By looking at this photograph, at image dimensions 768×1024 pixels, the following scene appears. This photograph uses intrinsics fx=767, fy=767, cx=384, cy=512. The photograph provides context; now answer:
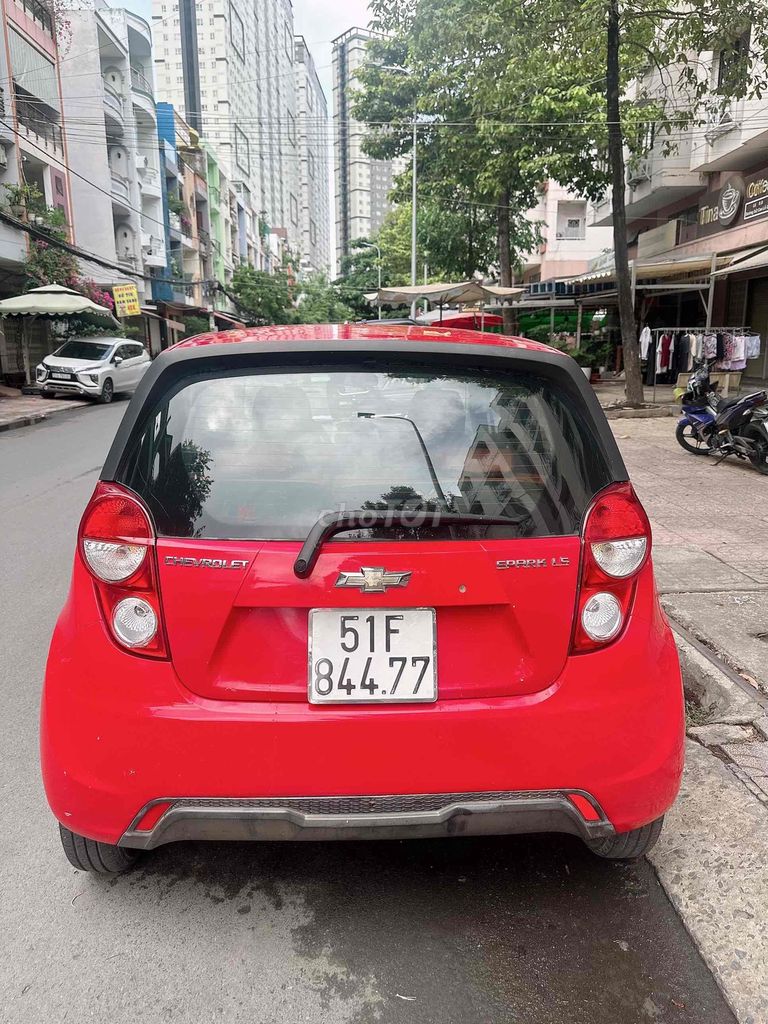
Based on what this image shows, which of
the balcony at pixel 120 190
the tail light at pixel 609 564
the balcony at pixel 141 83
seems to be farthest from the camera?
the balcony at pixel 141 83

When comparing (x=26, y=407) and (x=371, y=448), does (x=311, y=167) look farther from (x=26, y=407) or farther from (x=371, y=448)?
(x=371, y=448)

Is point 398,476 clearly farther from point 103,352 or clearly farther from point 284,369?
point 103,352

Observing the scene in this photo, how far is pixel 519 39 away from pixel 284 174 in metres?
121

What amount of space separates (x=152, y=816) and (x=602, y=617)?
120 centimetres

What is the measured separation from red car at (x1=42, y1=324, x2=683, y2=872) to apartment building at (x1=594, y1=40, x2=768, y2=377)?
12.6 metres

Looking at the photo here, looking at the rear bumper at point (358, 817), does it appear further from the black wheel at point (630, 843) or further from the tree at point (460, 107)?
the tree at point (460, 107)

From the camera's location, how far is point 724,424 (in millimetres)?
8680

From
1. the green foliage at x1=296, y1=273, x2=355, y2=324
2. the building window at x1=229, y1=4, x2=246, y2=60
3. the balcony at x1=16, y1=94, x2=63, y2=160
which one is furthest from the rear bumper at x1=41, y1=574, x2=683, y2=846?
the building window at x1=229, y1=4, x2=246, y2=60

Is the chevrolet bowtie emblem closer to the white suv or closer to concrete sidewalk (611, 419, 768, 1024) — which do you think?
concrete sidewalk (611, 419, 768, 1024)

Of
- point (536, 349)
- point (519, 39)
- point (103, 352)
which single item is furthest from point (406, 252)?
point (536, 349)

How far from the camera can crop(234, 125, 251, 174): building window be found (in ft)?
257

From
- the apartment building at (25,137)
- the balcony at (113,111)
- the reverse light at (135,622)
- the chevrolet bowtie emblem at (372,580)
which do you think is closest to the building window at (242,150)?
the balcony at (113,111)

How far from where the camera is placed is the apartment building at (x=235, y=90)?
78.1 meters

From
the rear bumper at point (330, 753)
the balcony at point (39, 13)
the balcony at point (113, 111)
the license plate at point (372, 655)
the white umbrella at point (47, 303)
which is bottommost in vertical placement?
the rear bumper at point (330, 753)
